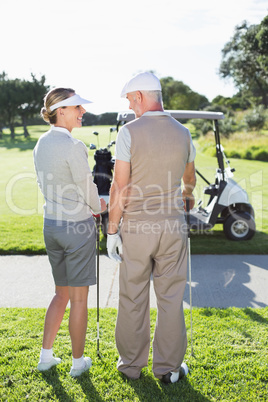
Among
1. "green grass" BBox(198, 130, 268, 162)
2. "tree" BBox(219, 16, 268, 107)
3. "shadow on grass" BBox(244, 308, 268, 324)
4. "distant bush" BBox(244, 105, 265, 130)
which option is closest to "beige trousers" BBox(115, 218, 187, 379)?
"shadow on grass" BBox(244, 308, 268, 324)

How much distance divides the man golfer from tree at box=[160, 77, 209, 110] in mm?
44345

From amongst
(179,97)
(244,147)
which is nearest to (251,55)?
(179,97)

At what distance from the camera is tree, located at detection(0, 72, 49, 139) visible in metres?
45.5

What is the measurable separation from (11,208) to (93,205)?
7472 mm

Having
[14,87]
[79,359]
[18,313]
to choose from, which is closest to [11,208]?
[18,313]

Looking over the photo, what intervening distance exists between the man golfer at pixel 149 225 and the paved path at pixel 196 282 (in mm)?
1389

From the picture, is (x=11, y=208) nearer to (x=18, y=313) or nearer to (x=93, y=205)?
(x=18, y=313)

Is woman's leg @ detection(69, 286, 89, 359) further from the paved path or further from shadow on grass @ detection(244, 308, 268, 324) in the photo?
shadow on grass @ detection(244, 308, 268, 324)

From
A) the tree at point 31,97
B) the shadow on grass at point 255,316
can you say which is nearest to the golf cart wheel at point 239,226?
the shadow on grass at point 255,316

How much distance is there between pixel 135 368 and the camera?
117 inches

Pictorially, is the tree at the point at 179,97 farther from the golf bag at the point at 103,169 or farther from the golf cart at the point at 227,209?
the golf bag at the point at 103,169

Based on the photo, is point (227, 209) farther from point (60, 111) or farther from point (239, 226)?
point (60, 111)

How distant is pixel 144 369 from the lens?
3.11m

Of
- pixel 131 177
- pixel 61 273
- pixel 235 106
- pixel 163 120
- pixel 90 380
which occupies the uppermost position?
pixel 235 106
